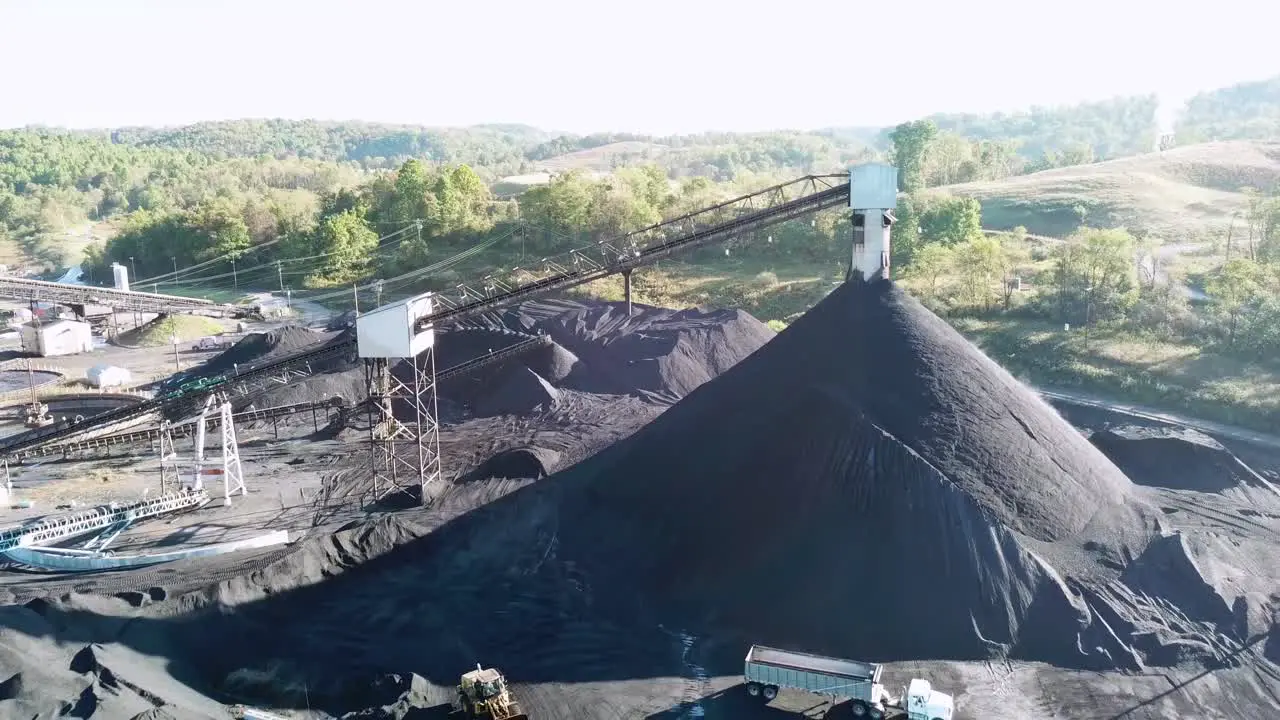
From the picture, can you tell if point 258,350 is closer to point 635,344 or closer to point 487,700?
point 635,344

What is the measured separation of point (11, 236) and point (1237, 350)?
107230 mm

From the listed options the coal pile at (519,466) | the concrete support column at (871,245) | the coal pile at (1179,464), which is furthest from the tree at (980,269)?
the coal pile at (519,466)

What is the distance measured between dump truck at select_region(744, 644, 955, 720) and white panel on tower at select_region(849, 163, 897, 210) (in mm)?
12798

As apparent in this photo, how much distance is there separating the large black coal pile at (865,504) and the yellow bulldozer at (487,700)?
424cm

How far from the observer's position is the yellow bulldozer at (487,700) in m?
16.2

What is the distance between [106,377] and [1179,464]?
42058mm

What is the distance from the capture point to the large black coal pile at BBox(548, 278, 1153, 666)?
60.1 ft

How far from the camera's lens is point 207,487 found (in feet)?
95.9

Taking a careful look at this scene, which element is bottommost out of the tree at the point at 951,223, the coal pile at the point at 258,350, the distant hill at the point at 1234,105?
the coal pile at the point at 258,350

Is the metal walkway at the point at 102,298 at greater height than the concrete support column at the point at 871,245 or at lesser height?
lesser

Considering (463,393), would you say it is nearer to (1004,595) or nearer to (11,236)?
(1004,595)

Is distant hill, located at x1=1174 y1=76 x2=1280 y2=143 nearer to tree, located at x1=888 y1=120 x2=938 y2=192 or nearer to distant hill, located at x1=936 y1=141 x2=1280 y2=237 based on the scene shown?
distant hill, located at x1=936 y1=141 x2=1280 y2=237

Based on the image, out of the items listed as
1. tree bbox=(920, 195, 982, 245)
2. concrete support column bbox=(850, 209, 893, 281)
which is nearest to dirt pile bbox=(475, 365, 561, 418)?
concrete support column bbox=(850, 209, 893, 281)

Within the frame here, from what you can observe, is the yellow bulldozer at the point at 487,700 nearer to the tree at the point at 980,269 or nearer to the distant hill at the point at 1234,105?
the tree at the point at 980,269
